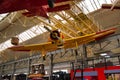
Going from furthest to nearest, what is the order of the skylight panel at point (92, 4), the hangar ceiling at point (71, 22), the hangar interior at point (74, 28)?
the skylight panel at point (92, 4)
the hangar ceiling at point (71, 22)
the hangar interior at point (74, 28)

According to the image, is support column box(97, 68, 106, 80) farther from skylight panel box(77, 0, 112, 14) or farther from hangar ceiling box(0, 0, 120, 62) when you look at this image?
skylight panel box(77, 0, 112, 14)

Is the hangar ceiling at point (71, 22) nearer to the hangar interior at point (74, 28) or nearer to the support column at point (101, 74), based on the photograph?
the hangar interior at point (74, 28)

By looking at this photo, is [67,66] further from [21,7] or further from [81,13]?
[21,7]

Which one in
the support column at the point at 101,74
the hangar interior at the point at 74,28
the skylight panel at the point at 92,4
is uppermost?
the skylight panel at the point at 92,4

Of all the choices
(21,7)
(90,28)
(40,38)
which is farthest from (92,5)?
(21,7)

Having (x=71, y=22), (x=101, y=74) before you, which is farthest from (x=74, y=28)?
(x=101, y=74)

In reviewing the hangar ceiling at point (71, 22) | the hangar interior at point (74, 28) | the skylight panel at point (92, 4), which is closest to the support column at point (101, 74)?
the hangar interior at point (74, 28)

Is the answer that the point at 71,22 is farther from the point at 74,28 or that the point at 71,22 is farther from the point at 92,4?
the point at 92,4

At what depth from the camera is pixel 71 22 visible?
13.6 m

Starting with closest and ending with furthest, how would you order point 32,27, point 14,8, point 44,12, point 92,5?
point 14,8 → point 44,12 → point 92,5 → point 32,27

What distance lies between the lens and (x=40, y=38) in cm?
2369

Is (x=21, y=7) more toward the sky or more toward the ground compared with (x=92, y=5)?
more toward the ground

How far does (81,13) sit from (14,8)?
10.3 metres

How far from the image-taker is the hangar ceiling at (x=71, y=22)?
43.4 ft
